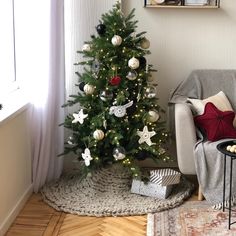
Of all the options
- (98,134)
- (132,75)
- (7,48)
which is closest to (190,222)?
(98,134)

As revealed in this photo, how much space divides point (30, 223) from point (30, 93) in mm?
966

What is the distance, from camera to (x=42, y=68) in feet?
10.4

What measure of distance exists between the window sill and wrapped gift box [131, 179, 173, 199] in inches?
40.1

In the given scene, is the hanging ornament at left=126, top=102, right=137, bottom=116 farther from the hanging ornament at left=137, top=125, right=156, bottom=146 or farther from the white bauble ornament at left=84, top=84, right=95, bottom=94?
the white bauble ornament at left=84, top=84, right=95, bottom=94

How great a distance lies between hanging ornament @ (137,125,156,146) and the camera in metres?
3.09

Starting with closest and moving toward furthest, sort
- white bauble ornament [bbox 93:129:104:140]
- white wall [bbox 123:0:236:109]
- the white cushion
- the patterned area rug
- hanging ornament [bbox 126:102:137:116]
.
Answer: the patterned area rug → white bauble ornament [bbox 93:129:104:140] → hanging ornament [bbox 126:102:137:116] → the white cushion → white wall [bbox 123:0:236:109]

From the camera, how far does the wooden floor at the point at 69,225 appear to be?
2736 mm

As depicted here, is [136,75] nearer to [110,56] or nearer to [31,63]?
[110,56]

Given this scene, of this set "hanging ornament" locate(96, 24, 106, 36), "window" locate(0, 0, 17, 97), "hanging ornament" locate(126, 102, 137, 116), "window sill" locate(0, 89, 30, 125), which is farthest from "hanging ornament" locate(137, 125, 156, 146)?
"window" locate(0, 0, 17, 97)

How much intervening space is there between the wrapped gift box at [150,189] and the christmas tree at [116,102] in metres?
0.17

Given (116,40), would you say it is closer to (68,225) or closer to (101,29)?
(101,29)

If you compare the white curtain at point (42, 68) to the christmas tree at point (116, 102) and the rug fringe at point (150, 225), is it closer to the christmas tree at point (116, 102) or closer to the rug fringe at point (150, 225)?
the christmas tree at point (116, 102)

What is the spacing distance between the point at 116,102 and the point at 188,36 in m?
1.10

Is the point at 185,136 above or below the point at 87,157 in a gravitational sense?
above
